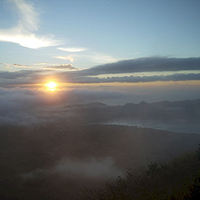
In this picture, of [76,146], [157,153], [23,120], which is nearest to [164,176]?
[157,153]

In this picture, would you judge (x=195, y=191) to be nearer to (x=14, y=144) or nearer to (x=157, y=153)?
(x=157, y=153)

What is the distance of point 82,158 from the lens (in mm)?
69688

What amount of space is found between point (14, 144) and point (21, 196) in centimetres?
5907

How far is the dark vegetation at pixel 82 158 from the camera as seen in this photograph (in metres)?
25.8

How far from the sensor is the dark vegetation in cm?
2583

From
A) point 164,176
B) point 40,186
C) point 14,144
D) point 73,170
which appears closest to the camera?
point 164,176

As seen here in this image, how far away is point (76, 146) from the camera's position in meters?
85.8

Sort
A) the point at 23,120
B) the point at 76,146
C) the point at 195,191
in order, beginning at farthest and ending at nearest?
the point at 23,120 → the point at 76,146 → the point at 195,191

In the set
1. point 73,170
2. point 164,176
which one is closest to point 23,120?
point 73,170

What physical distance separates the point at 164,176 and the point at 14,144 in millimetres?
89189

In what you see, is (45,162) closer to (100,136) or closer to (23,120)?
(100,136)

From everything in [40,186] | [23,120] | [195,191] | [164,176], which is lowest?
[23,120]

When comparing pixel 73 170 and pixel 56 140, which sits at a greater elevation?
pixel 73 170

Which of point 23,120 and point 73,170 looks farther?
point 23,120
